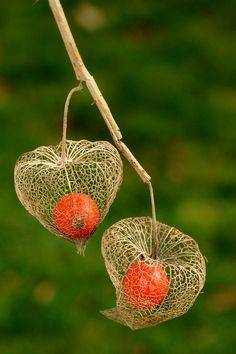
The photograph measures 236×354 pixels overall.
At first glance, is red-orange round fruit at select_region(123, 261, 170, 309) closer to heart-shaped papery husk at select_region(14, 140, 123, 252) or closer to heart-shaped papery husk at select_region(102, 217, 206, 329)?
heart-shaped papery husk at select_region(102, 217, 206, 329)

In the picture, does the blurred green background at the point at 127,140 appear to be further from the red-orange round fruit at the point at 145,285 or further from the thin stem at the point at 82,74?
the thin stem at the point at 82,74

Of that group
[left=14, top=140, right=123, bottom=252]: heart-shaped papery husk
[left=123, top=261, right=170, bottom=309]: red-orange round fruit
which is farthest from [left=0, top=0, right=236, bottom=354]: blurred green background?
[left=123, top=261, right=170, bottom=309]: red-orange round fruit

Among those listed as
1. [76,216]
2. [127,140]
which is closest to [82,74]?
[76,216]

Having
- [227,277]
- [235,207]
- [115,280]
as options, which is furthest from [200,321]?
[115,280]

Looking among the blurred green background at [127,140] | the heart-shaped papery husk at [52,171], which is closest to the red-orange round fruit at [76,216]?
the heart-shaped papery husk at [52,171]

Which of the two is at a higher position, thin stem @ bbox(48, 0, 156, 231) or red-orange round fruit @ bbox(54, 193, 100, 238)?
thin stem @ bbox(48, 0, 156, 231)

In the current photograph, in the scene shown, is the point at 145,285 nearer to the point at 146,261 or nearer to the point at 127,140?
the point at 146,261

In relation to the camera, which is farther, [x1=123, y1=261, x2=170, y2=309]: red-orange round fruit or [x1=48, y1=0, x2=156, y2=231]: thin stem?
[x1=123, y1=261, x2=170, y2=309]: red-orange round fruit
